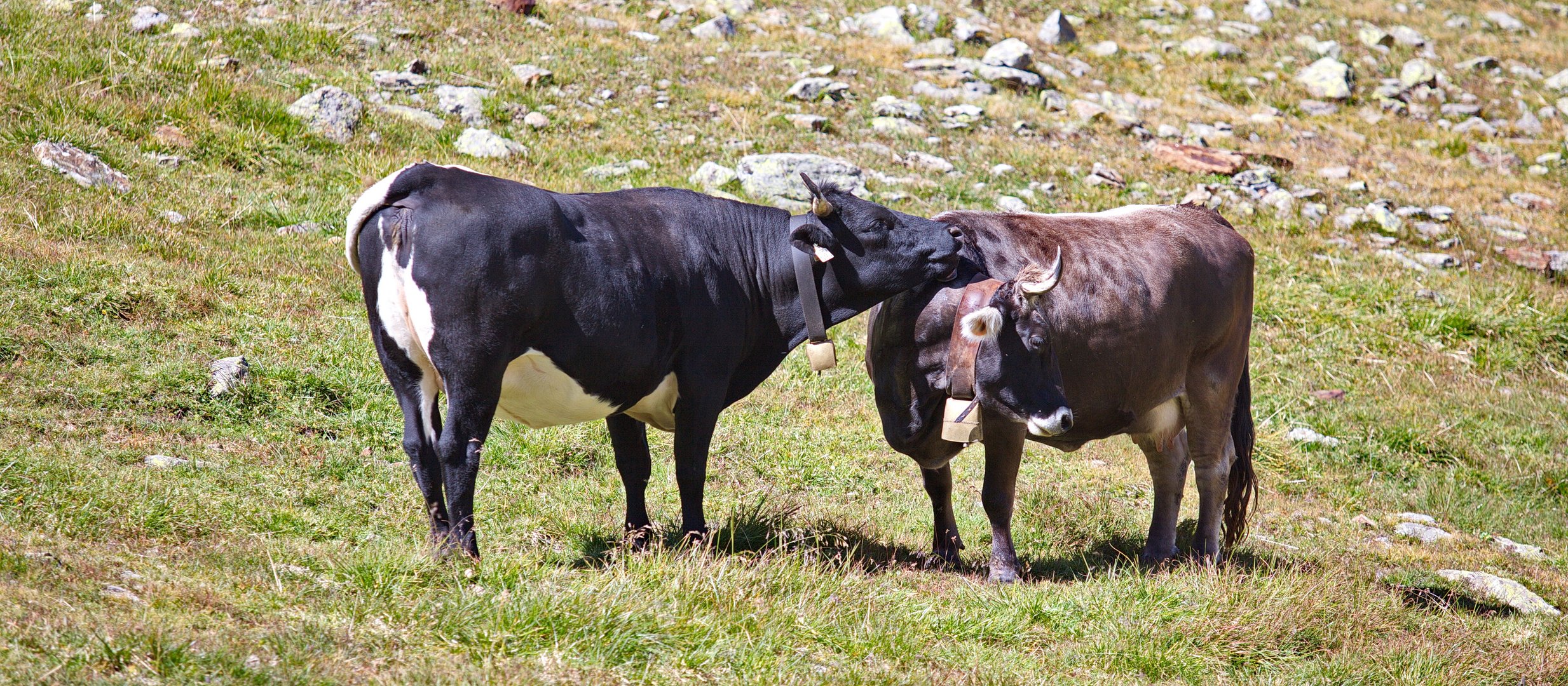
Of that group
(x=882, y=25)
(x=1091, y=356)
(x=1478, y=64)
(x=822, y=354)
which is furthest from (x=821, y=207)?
(x=1478, y=64)

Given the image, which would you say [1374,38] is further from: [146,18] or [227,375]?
[227,375]

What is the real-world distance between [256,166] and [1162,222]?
308 inches

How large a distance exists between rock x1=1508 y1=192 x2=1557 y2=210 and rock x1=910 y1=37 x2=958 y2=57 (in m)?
7.73

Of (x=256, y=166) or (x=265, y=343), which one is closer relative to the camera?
(x=265, y=343)

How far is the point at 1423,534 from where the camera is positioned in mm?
8430

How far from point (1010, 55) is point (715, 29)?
4.26 meters

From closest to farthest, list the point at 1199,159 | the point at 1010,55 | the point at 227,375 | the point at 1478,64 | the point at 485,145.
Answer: the point at 227,375 < the point at 485,145 < the point at 1199,159 < the point at 1010,55 < the point at 1478,64

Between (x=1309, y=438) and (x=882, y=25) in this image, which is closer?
(x=1309, y=438)

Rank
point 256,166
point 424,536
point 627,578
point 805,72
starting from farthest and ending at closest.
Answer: point 805,72 → point 256,166 → point 424,536 → point 627,578

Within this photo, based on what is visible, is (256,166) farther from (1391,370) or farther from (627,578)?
(1391,370)

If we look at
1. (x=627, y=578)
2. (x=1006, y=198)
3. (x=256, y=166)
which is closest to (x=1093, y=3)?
(x=1006, y=198)

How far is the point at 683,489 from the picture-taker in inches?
232

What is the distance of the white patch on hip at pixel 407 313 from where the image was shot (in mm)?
4879

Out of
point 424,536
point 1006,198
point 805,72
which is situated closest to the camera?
point 424,536
